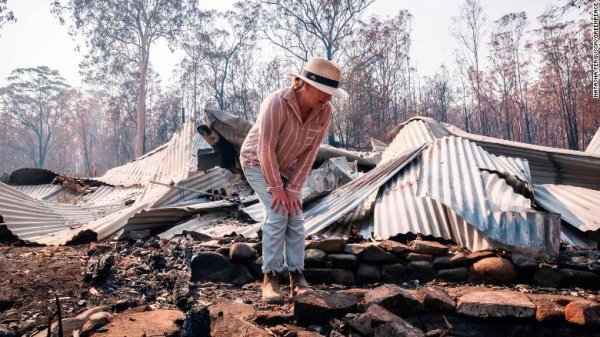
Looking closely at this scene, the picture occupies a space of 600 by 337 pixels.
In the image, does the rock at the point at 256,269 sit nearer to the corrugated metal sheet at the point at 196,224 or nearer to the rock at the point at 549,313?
the corrugated metal sheet at the point at 196,224

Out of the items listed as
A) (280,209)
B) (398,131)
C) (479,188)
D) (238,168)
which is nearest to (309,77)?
(280,209)

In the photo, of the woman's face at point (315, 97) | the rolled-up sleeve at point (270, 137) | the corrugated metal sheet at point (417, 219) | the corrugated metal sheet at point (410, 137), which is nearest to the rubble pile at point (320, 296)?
the corrugated metal sheet at point (417, 219)

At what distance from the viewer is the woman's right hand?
2.42 m

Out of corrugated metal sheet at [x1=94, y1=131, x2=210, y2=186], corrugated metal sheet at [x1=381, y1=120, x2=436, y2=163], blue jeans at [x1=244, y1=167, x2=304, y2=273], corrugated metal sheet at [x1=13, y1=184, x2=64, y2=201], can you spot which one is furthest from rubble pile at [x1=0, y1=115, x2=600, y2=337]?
corrugated metal sheet at [x1=13, y1=184, x2=64, y2=201]

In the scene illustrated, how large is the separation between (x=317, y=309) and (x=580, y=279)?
2005mm

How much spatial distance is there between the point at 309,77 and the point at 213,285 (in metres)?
1.71

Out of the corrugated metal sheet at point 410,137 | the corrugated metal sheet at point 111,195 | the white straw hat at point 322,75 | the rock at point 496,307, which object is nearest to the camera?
the white straw hat at point 322,75

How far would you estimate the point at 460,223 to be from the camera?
11.1 ft

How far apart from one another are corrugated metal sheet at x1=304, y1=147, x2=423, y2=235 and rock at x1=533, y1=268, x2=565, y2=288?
5.48ft

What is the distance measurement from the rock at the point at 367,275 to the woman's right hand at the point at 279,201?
1.03 metres

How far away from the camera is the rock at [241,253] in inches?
125

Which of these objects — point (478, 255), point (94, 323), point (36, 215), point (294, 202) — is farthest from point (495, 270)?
point (36, 215)

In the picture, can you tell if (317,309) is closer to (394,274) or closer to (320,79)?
(394,274)

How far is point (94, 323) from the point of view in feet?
6.62
